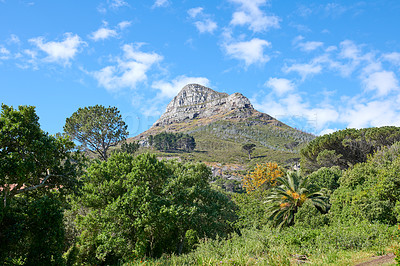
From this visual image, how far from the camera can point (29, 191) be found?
1184 cm

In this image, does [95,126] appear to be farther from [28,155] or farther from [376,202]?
[376,202]

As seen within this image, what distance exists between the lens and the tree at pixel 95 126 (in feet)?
87.5

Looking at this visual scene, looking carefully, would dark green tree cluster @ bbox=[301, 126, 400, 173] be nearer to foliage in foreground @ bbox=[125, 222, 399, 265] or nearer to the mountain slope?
foliage in foreground @ bbox=[125, 222, 399, 265]

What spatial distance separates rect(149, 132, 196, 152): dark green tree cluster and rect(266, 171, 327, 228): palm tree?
83.5 meters

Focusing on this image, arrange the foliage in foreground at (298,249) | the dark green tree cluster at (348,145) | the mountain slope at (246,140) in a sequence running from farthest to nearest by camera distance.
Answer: the mountain slope at (246,140) → the dark green tree cluster at (348,145) → the foliage in foreground at (298,249)

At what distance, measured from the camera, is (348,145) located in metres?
36.8

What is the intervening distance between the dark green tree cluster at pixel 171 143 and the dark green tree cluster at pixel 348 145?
70.9 m

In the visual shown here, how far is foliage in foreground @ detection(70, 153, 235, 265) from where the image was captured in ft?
45.5

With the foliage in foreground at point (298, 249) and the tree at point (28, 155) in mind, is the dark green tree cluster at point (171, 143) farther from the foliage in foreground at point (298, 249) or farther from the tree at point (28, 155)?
the foliage in foreground at point (298, 249)

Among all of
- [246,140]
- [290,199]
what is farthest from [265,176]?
[246,140]

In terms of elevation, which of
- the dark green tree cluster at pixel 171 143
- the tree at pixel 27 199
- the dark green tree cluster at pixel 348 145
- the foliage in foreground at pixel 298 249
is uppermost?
the dark green tree cluster at pixel 171 143

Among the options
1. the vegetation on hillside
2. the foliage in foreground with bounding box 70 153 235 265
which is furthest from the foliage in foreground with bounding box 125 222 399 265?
the foliage in foreground with bounding box 70 153 235 265

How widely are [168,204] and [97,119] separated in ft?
51.8

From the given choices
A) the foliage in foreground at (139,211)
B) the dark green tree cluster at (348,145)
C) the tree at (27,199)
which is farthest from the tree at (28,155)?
the dark green tree cluster at (348,145)
